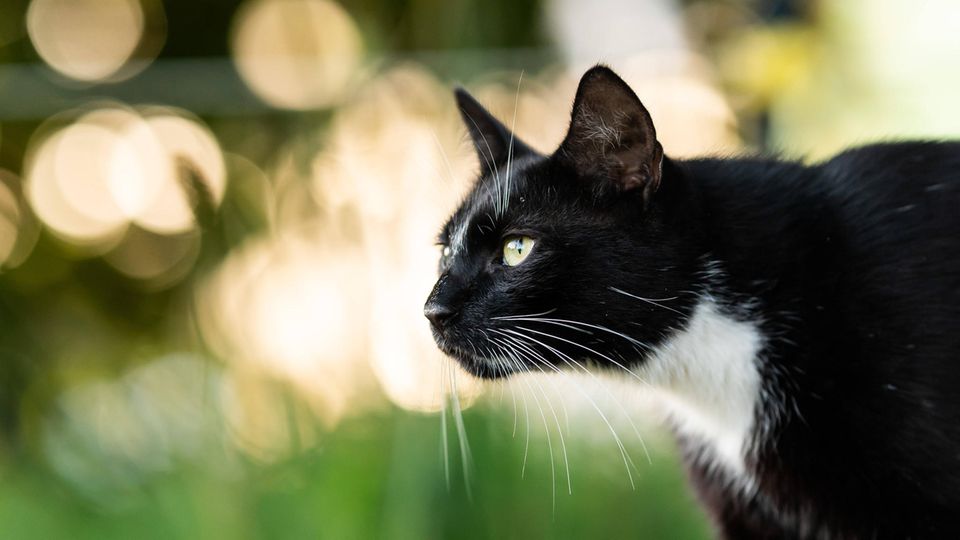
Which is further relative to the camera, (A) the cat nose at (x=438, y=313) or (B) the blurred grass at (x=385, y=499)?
(B) the blurred grass at (x=385, y=499)

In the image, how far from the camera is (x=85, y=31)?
2.51m

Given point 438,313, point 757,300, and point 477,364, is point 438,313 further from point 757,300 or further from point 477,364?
point 757,300

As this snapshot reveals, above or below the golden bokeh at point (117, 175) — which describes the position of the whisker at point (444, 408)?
below

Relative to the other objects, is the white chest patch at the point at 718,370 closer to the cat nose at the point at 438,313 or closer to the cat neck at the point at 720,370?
the cat neck at the point at 720,370

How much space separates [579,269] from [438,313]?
14 centimetres

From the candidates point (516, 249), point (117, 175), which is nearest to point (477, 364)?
point (516, 249)

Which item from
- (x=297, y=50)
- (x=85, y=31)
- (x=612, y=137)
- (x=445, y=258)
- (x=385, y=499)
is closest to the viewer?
(x=612, y=137)

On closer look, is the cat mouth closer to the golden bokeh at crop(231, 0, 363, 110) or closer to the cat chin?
the cat chin

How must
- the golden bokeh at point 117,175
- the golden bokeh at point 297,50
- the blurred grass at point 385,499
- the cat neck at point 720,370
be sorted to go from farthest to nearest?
the golden bokeh at point 117,175
the golden bokeh at point 297,50
the blurred grass at point 385,499
the cat neck at point 720,370

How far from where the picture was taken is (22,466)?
1.64 meters

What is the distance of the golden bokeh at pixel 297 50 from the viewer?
5.67ft

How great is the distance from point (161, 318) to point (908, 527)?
78.0 inches

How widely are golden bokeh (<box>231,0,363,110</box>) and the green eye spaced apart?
693 millimetres

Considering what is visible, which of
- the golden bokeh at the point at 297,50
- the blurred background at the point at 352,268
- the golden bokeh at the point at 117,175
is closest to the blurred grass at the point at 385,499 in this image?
the blurred background at the point at 352,268
